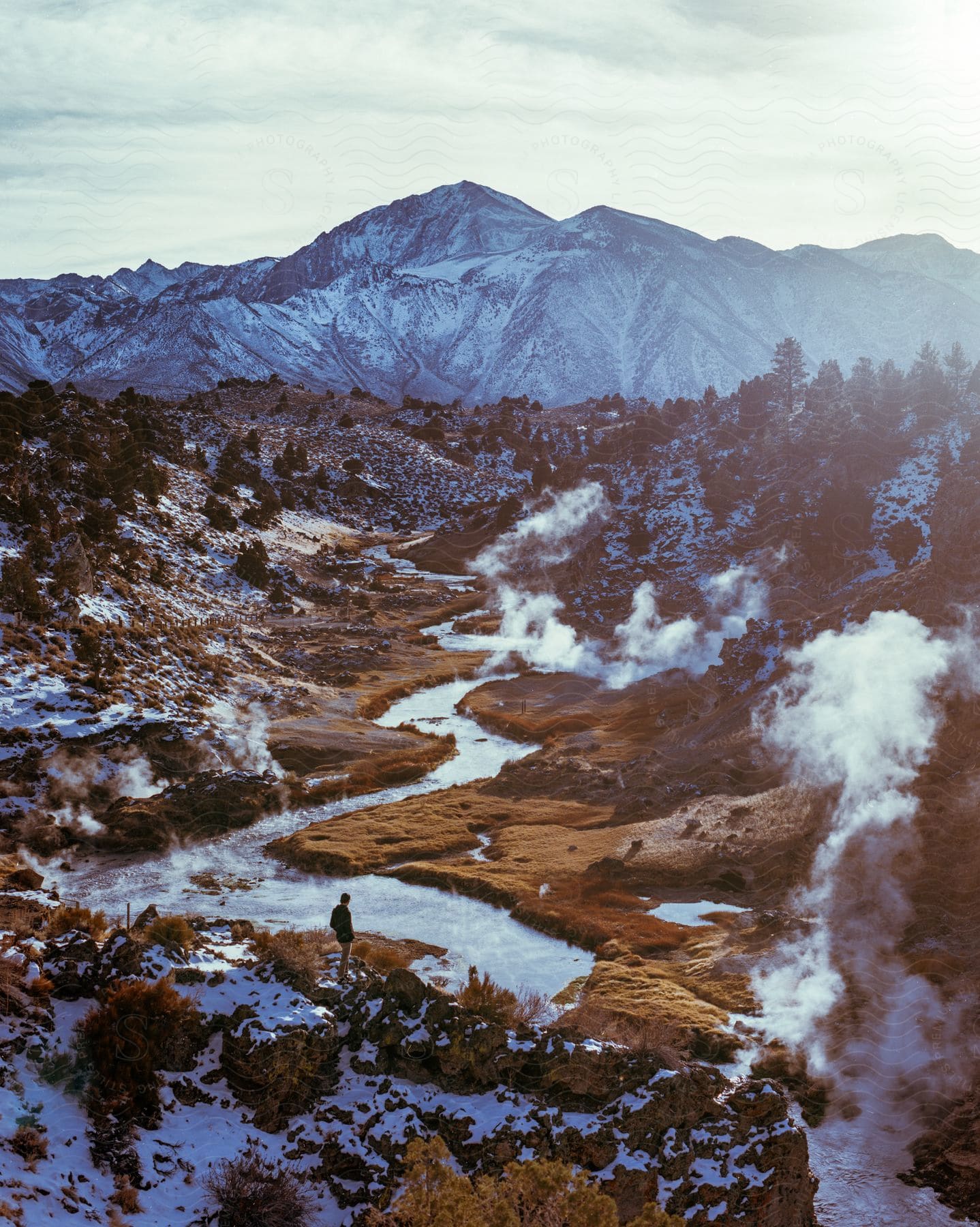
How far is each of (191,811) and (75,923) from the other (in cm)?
1882

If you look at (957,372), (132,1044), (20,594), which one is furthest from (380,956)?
(957,372)

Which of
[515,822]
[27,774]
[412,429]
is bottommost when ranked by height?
[515,822]

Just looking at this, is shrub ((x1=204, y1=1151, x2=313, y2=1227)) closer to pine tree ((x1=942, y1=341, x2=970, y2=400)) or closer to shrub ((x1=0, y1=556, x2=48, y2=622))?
shrub ((x1=0, y1=556, x2=48, y2=622))

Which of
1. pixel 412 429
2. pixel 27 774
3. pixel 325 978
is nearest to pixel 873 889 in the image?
pixel 325 978

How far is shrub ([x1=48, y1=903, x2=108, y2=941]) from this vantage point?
25359 millimetres

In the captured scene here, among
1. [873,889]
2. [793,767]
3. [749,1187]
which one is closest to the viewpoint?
[749,1187]

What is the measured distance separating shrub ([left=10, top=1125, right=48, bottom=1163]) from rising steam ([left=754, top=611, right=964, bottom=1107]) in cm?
1871

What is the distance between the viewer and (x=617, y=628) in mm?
78875

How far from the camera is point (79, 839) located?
4069cm

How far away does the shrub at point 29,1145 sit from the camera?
57.9 ft

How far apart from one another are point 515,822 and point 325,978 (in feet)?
74.5

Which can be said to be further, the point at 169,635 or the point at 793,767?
the point at 169,635

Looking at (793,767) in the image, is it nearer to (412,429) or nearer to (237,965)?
(237,965)

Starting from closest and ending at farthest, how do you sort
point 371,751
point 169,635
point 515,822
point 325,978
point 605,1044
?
point 605,1044 → point 325,978 → point 515,822 → point 371,751 → point 169,635
